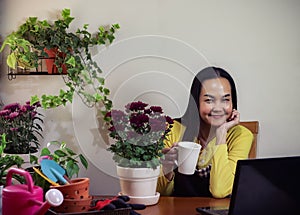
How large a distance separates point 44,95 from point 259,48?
1140 mm

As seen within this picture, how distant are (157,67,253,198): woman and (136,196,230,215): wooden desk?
11cm

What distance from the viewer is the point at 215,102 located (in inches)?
89.3

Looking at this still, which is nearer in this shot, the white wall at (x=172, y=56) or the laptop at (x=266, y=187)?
the laptop at (x=266, y=187)

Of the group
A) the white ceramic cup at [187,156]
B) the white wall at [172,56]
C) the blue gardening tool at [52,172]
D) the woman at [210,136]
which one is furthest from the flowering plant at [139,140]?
the white wall at [172,56]

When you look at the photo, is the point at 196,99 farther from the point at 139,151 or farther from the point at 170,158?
the point at 139,151

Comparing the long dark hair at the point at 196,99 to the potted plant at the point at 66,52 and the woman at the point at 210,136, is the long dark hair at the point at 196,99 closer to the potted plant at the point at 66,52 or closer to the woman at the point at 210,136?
the woman at the point at 210,136

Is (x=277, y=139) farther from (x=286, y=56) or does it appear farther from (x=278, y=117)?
(x=286, y=56)

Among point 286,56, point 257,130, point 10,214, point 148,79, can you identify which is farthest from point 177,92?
point 10,214

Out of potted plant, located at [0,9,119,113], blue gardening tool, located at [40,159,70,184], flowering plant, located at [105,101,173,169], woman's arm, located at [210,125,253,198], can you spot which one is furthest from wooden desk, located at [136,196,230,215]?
potted plant, located at [0,9,119,113]

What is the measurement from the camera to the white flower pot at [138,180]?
6.02 feet

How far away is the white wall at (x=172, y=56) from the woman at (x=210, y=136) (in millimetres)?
72

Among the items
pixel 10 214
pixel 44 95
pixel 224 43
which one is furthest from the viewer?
pixel 224 43

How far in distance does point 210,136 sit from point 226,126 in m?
0.10

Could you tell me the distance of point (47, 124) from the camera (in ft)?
7.65
